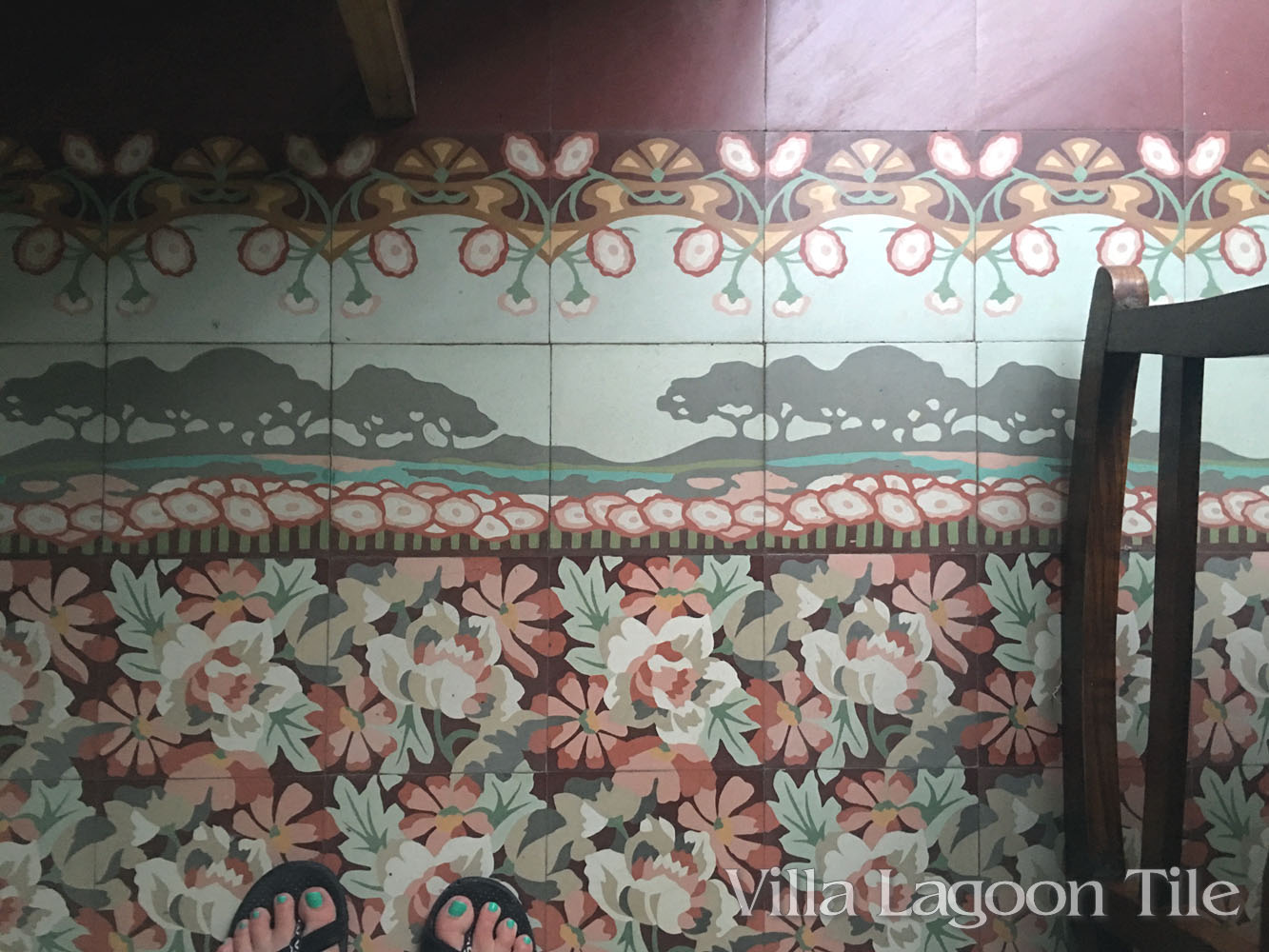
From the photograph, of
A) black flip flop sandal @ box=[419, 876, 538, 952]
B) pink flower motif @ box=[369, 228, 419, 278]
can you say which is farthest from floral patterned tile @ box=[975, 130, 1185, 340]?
black flip flop sandal @ box=[419, 876, 538, 952]

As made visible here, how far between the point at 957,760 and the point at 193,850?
1467 mm

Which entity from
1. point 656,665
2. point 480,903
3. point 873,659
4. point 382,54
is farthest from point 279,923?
point 382,54

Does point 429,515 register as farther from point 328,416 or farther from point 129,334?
point 129,334

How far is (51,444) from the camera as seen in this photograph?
5.82 ft

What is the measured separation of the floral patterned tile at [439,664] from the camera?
1768mm

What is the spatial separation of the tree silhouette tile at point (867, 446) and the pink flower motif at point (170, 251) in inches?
44.6

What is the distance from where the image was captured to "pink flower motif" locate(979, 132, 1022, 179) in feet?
5.94

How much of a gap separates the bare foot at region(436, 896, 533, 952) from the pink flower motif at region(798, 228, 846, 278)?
1.36 meters

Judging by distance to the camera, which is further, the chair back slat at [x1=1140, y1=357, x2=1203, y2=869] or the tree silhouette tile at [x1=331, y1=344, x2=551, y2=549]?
the tree silhouette tile at [x1=331, y1=344, x2=551, y2=549]

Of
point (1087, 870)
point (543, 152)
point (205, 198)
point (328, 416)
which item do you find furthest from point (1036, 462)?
point (205, 198)

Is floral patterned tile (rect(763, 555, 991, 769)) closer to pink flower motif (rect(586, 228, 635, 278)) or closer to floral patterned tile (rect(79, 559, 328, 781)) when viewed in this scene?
pink flower motif (rect(586, 228, 635, 278))

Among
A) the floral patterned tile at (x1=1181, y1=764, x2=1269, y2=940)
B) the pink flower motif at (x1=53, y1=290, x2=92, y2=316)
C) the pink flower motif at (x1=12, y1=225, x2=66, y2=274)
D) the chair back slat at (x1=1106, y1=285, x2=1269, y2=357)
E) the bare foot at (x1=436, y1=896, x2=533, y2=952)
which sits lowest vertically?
the bare foot at (x1=436, y1=896, x2=533, y2=952)

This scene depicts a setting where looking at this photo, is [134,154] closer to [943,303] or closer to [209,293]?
[209,293]

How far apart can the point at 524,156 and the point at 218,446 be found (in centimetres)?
81
